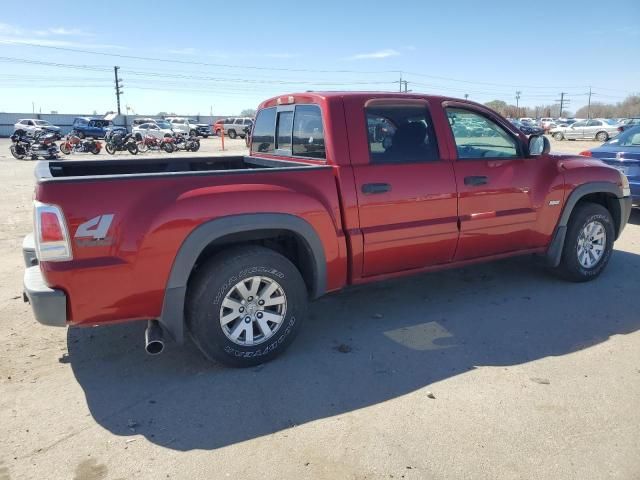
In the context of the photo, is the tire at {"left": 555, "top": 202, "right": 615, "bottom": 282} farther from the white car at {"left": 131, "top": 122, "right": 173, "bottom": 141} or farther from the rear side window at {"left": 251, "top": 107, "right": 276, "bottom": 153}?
the white car at {"left": 131, "top": 122, "right": 173, "bottom": 141}

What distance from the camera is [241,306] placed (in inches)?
138

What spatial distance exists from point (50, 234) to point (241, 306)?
1.28 m

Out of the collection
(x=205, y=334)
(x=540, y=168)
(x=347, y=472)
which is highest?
(x=540, y=168)

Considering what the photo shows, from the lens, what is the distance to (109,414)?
304cm

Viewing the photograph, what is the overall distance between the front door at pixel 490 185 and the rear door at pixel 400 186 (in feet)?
0.54

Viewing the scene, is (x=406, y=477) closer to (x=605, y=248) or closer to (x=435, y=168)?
(x=435, y=168)

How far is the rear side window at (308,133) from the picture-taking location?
13.3 ft

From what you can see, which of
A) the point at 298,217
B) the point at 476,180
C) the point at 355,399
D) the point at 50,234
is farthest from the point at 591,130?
the point at 50,234

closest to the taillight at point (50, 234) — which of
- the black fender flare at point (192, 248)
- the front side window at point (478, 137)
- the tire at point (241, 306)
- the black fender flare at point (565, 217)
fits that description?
the black fender flare at point (192, 248)

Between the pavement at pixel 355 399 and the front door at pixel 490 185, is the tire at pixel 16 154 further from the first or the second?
the front door at pixel 490 185

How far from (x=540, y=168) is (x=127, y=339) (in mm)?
4057

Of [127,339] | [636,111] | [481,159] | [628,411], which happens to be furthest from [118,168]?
[636,111]

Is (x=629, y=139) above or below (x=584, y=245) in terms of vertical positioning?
above

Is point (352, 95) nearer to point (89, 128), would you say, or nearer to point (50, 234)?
point (50, 234)
